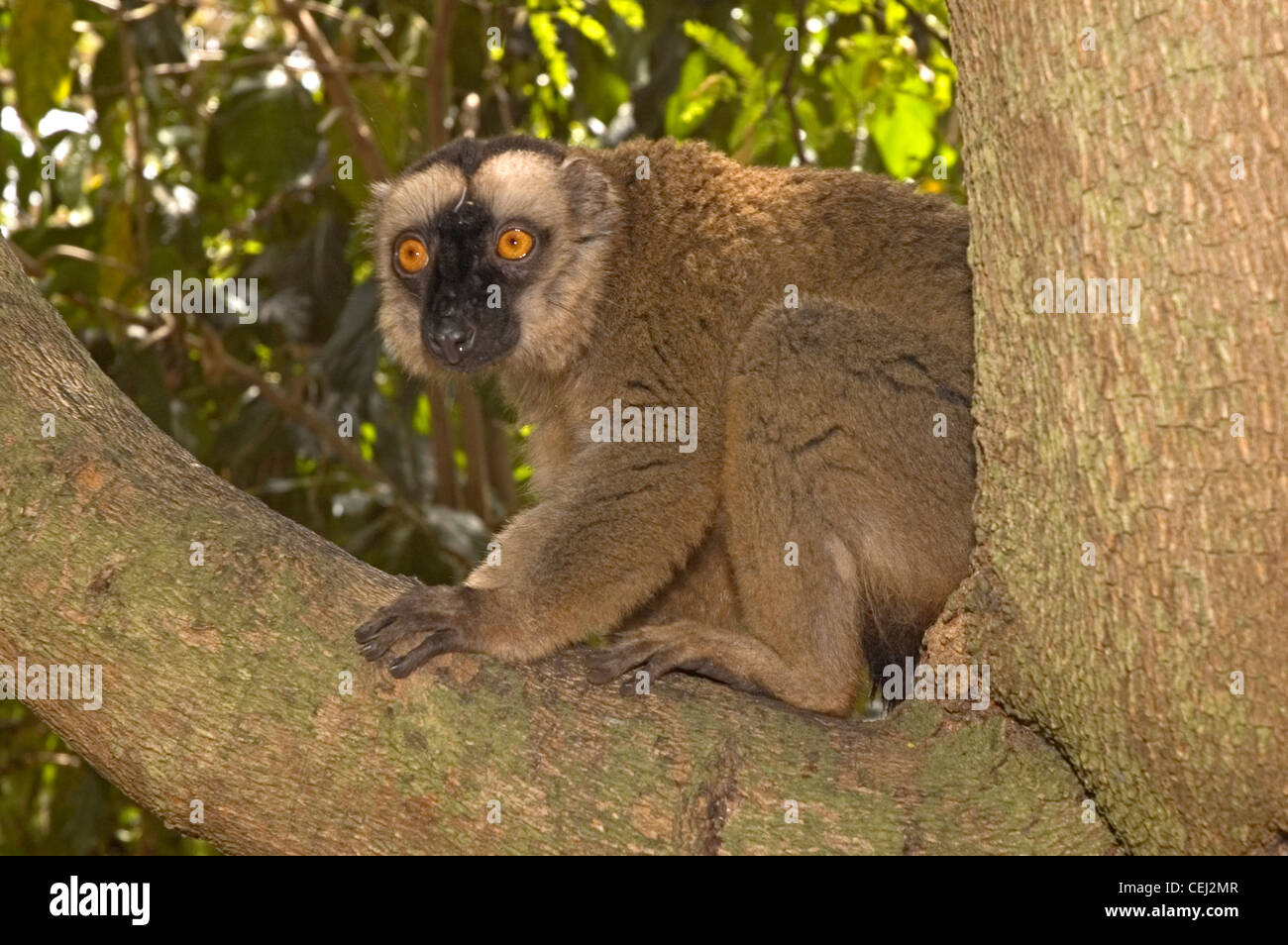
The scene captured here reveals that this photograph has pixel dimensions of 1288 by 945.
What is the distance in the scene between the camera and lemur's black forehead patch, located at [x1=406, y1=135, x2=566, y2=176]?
234 inches

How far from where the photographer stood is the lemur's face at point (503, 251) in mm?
5699

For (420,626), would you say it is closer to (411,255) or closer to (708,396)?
(708,396)

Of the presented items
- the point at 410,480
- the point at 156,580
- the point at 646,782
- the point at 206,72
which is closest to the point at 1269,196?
the point at 646,782

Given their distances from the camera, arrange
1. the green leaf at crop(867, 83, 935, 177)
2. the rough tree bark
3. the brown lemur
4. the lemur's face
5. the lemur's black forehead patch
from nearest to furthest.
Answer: the rough tree bark
the brown lemur
the lemur's face
the lemur's black forehead patch
the green leaf at crop(867, 83, 935, 177)

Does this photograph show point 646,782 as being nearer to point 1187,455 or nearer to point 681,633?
point 681,633

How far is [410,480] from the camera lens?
27.1 feet

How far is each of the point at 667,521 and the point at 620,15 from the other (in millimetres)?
3595

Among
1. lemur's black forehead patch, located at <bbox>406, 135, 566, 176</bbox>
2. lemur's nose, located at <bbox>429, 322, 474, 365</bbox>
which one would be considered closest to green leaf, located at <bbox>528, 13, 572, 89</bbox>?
lemur's black forehead patch, located at <bbox>406, 135, 566, 176</bbox>

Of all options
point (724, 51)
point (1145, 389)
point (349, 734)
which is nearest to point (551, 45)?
point (724, 51)

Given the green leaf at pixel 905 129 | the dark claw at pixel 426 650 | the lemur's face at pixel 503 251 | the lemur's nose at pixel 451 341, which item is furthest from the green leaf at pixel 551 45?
the dark claw at pixel 426 650

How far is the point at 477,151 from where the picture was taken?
6.00 m

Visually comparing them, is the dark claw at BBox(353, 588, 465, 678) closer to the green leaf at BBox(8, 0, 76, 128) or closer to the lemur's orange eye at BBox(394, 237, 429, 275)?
the lemur's orange eye at BBox(394, 237, 429, 275)

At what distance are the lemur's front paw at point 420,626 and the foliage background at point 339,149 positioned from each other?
9.20ft

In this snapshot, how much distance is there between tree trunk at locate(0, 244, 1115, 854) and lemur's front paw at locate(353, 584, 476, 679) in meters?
0.05
